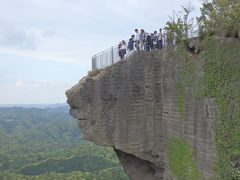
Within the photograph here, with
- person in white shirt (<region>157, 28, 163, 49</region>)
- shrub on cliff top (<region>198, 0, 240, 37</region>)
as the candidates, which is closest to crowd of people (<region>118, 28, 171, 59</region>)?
person in white shirt (<region>157, 28, 163, 49</region>)

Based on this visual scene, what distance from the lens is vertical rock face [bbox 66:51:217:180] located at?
15727mm

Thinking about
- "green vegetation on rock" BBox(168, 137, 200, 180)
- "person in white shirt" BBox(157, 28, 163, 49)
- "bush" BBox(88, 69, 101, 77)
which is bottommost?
"green vegetation on rock" BBox(168, 137, 200, 180)

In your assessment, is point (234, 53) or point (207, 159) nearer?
point (234, 53)

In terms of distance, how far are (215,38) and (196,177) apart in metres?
4.37

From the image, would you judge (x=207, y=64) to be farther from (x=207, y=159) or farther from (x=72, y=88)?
(x=72, y=88)

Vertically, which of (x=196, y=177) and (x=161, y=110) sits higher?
(x=161, y=110)

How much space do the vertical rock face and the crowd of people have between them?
0.55 metres

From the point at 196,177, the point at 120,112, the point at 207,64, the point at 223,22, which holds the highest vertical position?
the point at 223,22

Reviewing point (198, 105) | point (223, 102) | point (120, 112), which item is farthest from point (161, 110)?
point (223, 102)

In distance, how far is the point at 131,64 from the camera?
53.7 ft

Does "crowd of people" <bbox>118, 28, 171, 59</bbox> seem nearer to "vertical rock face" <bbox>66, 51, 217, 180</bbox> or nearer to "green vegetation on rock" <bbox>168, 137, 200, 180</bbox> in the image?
"vertical rock face" <bbox>66, 51, 217, 180</bbox>

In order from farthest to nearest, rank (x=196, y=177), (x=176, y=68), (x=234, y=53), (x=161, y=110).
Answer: (x=161, y=110)
(x=176, y=68)
(x=196, y=177)
(x=234, y=53)

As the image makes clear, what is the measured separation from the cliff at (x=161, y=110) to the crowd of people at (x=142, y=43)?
1.86ft

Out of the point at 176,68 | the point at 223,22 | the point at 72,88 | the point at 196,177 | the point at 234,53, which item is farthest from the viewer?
the point at 72,88
